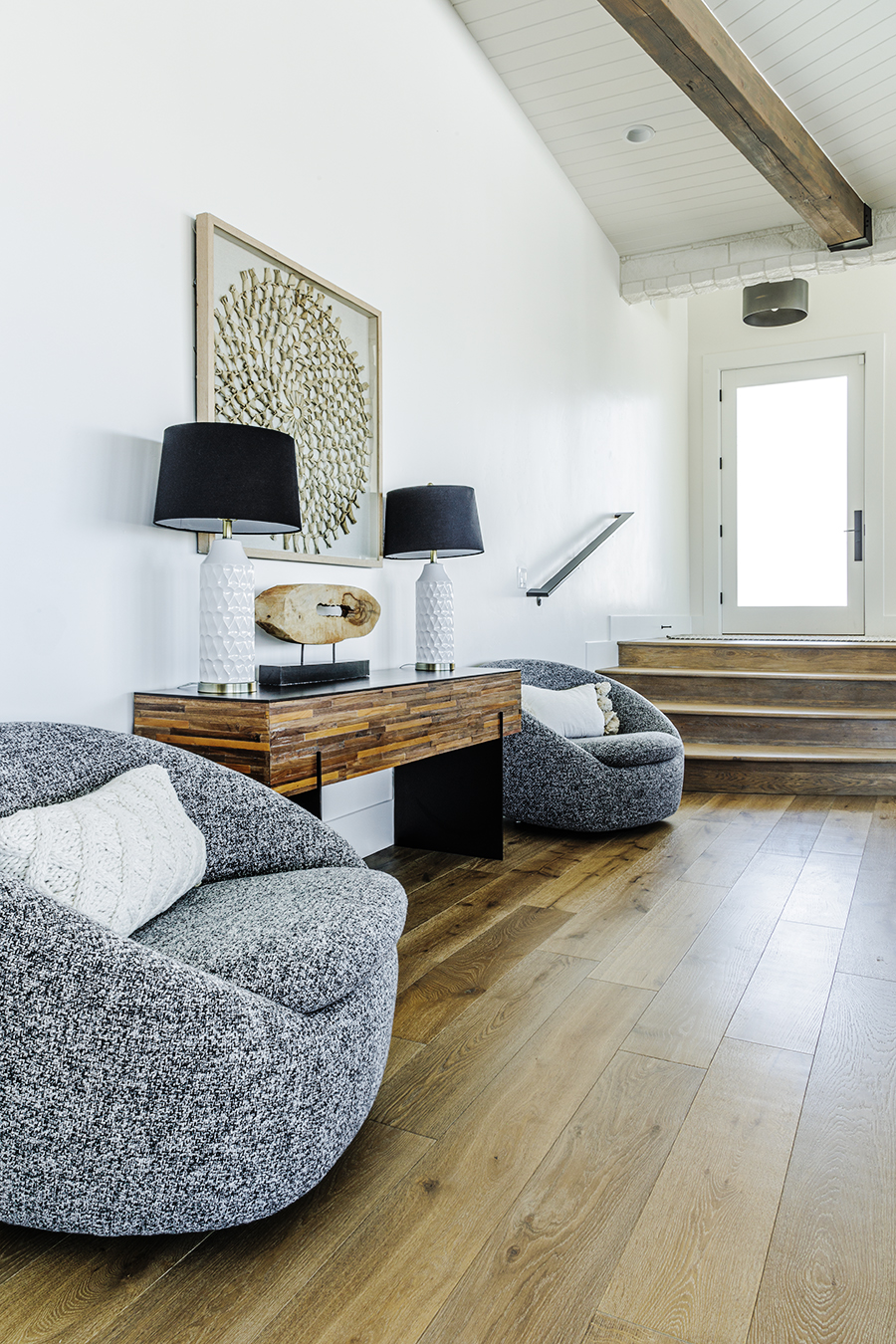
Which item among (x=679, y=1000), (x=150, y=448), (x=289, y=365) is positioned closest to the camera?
(x=679, y=1000)

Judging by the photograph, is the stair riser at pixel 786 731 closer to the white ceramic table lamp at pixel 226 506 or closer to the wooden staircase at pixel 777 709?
the wooden staircase at pixel 777 709

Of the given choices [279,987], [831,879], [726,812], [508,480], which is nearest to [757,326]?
[508,480]

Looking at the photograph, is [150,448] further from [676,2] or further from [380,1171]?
[676,2]

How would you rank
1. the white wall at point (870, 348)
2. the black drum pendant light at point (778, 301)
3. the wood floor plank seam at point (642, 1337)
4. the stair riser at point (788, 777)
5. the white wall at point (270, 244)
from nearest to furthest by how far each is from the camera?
the wood floor plank seam at point (642, 1337), the white wall at point (270, 244), the stair riser at point (788, 777), the black drum pendant light at point (778, 301), the white wall at point (870, 348)

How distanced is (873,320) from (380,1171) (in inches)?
265

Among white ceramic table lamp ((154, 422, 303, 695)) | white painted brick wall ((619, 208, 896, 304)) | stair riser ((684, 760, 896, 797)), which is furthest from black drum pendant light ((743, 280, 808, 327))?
white ceramic table lamp ((154, 422, 303, 695))

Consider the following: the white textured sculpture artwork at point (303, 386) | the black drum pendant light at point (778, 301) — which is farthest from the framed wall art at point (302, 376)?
the black drum pendant light at point (778, 301)

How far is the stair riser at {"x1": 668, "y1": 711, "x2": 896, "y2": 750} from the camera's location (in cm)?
431

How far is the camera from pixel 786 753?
4.25 m

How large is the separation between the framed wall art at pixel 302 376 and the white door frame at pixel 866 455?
4482mm

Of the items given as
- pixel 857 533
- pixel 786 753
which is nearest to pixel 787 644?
pixel 786 753

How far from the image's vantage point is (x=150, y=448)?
223 cm

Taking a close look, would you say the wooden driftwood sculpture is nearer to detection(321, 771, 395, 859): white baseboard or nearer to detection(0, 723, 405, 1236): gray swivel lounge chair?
detection(321, 771, 395, 859): white baseboard

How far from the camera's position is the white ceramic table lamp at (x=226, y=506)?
2021 millimetres
